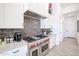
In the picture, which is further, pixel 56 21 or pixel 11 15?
pixel 56 21

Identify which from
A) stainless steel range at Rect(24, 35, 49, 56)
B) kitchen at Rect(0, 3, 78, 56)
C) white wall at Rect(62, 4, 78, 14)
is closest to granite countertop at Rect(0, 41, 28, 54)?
kitchen at Rect(0, 3, 78, 56)

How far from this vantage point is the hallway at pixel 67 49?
221cm

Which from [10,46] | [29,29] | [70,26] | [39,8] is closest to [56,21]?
[70,26]

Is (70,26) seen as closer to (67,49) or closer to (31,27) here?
(67,49)

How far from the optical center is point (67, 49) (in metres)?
2.21

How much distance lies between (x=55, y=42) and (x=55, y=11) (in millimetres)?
554

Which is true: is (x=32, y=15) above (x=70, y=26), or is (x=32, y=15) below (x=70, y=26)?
above

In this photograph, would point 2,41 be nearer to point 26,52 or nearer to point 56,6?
point 26,52

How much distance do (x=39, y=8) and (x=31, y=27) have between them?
369 mm

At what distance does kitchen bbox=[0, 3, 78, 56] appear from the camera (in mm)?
2076

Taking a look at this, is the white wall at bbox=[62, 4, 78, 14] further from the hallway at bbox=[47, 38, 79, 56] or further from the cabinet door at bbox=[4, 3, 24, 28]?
the cabinet door at bbox=[4, 3, 24, 28]

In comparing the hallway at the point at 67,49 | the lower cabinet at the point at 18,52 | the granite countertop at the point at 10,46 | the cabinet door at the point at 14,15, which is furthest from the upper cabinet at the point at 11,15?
the hallway at the point at 67,49

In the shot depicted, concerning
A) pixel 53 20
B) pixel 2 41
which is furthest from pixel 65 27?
pixel 2 41

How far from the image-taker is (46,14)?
2.27m
